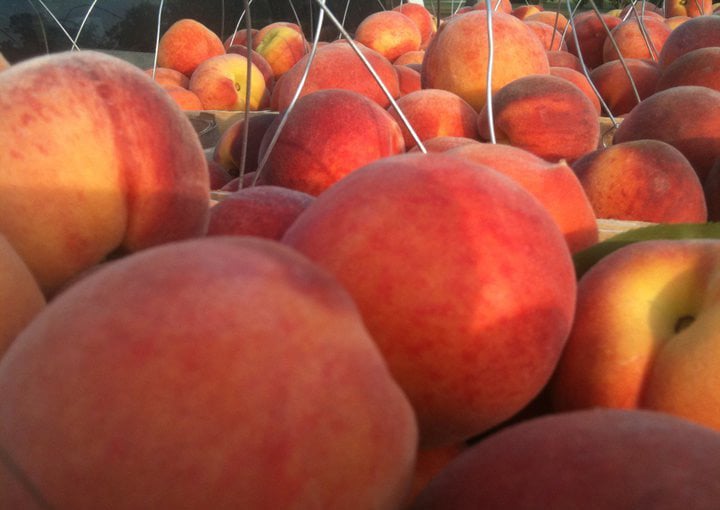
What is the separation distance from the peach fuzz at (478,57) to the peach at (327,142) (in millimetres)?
530

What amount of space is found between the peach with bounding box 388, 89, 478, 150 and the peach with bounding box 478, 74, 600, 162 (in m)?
0.04

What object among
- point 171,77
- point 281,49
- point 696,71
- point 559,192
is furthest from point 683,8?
point 559,192

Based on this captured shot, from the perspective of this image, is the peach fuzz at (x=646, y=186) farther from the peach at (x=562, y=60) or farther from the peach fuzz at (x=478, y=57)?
the peach at (x=562, y=60)

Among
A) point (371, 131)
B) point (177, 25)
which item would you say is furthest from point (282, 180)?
point (177, 25)

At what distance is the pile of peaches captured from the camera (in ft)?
0.70

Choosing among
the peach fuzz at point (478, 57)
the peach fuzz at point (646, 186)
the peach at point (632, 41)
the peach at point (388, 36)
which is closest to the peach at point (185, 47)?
the peach at point (388, 36)

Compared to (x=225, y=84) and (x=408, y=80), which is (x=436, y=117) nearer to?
(x=408, y=80)

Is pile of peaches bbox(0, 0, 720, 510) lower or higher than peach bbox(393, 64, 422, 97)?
higher

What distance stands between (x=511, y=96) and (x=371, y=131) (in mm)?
388

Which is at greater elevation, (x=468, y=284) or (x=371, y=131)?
(x=468, y=284)

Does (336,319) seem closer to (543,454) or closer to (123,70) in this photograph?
(543,454)

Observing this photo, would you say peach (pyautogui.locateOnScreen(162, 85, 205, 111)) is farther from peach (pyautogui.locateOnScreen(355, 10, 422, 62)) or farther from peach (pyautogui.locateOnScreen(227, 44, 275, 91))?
peach (pyautogui.locateOnScreen(355, 10, 422, 62))

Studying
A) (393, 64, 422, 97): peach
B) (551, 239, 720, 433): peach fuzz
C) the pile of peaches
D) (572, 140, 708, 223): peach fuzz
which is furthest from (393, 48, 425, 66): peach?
(551, 239, 720, 433): peach fuzz

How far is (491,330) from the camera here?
32cm
